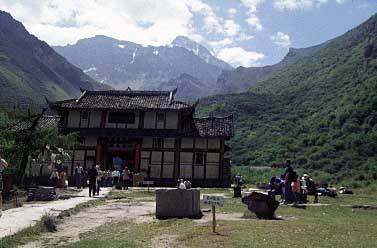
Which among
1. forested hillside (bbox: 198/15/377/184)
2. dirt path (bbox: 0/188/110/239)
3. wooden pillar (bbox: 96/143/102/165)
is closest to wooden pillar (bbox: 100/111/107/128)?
wooden pillar (bbox: 96/143/102/165)

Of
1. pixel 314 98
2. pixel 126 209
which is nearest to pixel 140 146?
pixel 126 209

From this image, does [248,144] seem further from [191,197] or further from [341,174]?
[191,197]

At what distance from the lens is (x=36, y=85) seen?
119812 millimetres

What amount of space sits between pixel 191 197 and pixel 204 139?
23.8m

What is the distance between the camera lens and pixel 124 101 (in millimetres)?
41656

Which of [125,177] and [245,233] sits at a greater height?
[125,177]

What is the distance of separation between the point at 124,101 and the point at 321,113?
1575 inches

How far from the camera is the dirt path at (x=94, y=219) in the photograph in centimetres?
1156

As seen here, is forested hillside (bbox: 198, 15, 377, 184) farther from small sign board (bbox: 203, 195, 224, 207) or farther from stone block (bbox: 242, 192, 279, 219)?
small sign board (bbox: 203, 195, 224, 207)

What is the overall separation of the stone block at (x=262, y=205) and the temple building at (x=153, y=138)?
22896 mm

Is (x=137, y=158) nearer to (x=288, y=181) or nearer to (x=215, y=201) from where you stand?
(x=288, y=181)

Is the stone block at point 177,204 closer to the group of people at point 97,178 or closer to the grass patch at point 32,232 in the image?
the grass patch at point 32,232

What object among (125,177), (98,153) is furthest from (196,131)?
(125,177)

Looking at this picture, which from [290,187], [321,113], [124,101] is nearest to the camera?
[290,187]
